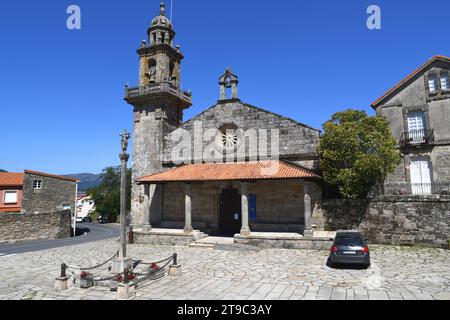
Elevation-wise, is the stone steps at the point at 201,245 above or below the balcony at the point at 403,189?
below

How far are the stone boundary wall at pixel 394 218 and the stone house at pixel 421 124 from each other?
16.1 ft

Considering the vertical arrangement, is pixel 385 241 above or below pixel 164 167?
below

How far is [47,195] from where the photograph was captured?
32094 mm


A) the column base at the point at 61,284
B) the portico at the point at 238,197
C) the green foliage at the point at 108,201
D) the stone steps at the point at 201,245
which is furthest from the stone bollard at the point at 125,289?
the green foliage at the point at 108,201

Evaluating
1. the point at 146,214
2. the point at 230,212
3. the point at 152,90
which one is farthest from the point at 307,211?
the point at 152,90

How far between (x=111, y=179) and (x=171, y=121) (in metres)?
49.3

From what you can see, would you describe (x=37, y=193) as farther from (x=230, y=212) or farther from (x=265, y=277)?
(x=265, y=277)

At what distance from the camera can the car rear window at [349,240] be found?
12.2 metres

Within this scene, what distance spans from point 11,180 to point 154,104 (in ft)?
68.3

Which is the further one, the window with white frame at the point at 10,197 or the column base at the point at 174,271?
the window with white frame at the point at 10,197

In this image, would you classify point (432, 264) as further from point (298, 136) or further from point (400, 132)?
point (400, 132)

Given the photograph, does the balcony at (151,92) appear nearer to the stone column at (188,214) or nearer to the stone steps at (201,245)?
Answer: the stone column at (188,214)
